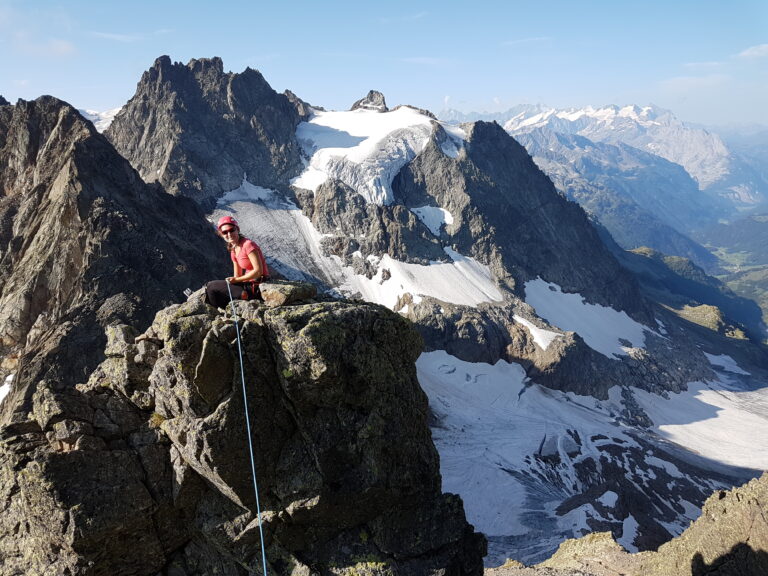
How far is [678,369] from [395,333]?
126m

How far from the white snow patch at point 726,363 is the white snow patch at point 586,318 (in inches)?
906

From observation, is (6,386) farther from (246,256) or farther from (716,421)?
(716,421)

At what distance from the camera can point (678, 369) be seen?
387ft

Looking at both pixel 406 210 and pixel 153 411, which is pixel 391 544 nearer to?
pixel 153 411

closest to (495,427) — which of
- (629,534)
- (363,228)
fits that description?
Result: (629,534)

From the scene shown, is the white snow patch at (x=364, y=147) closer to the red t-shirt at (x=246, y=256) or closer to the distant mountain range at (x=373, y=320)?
the distant mountain range at (x=373, y=320)

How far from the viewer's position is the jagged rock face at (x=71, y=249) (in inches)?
2037

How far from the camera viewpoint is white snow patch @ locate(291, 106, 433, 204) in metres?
128

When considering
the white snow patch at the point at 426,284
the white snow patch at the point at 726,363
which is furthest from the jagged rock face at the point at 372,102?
the white snow patch at the point at 726,363

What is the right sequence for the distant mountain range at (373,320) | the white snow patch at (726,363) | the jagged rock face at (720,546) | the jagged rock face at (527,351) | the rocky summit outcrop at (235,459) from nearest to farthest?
the rocky summit outcrop at (235,459)
the distant mountain range at (373,320)
the jagged rock face at (720,546)
the jagged rock face at (527,351)
the white snow patch at (726,363)

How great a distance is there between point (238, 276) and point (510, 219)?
128m

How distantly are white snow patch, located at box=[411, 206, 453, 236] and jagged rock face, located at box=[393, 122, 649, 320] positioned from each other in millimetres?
1456

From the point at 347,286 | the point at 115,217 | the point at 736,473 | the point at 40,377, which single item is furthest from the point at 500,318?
the point at 40,377

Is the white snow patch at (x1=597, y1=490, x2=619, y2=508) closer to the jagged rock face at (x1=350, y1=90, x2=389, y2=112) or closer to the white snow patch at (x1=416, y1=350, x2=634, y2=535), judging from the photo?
the white snow patch at (x1=416, y1=350, x2=634, y2=535)
